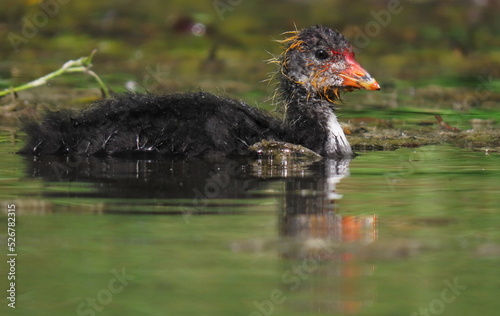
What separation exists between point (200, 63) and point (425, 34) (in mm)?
3561

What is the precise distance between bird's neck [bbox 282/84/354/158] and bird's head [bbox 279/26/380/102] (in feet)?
0.22

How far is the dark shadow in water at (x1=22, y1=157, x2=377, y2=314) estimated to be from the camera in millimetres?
4766

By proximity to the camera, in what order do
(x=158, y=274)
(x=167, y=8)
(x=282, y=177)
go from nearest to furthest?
(x=158, y=274)
(x=282, y=177)
(x=167, y=8)

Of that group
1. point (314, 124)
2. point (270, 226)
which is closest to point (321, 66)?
point (314, 124)

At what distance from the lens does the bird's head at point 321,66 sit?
9.01 meters

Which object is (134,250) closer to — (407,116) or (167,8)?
(407,116)

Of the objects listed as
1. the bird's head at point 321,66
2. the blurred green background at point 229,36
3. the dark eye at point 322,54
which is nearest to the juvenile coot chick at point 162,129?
the bird's head at point 321,66

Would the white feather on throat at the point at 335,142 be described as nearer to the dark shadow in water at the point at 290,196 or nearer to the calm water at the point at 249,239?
the dark shadow in water at the point at 290,196

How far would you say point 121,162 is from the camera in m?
8.04

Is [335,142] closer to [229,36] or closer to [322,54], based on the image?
[322,54]

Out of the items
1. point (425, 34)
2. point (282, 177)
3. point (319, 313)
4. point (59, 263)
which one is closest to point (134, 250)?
point (59, 263)

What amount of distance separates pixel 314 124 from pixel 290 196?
221 cm

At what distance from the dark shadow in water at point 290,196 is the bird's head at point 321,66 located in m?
0.90

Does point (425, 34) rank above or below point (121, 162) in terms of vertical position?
above
